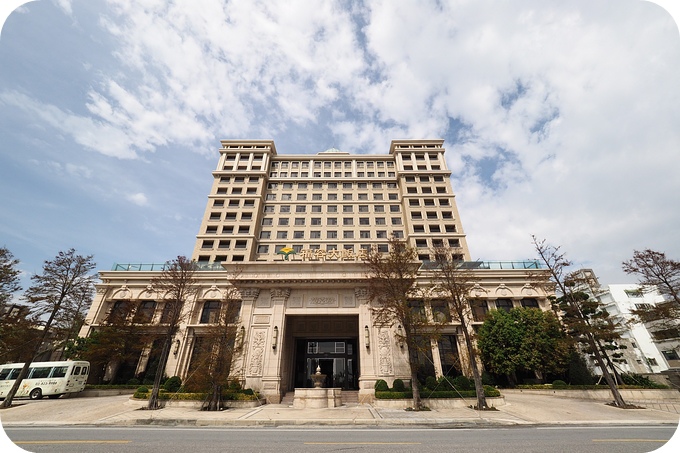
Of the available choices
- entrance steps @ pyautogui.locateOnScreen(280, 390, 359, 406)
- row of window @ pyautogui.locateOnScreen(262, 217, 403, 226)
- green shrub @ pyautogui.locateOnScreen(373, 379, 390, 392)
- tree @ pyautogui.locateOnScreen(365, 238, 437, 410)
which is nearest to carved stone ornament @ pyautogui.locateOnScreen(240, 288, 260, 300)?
entrance steps @ pyautogui.locateOnScreen(280, 390, 359, 406)

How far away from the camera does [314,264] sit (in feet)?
78.5

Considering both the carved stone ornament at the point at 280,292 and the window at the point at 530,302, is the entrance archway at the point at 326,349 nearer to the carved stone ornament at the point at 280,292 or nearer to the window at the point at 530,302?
the carved stone ornament at the point at 280,292

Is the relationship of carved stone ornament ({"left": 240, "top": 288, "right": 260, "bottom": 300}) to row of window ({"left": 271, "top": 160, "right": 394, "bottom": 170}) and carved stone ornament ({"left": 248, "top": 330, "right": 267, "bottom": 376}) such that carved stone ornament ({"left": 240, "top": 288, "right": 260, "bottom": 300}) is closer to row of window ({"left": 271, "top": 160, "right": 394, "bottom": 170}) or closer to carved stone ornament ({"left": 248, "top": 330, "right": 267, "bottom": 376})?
carved stone ornament ({"left": 248, "top": 330, "right": 267, "bottom": 376})

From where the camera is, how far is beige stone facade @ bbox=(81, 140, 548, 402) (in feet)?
74.0

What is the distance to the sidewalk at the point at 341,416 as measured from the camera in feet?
41.7

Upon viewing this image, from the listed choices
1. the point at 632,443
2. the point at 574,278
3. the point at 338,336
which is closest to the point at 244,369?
the point at 338,336

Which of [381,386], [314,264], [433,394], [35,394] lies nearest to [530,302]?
[433,394]

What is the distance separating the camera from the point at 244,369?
835 inches

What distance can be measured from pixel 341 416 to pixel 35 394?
75.1ft

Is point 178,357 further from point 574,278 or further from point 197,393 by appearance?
point 574,278

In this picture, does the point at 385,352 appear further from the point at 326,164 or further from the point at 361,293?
the point at 326,164

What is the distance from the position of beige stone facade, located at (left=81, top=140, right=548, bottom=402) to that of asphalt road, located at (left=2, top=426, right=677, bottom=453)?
881cm

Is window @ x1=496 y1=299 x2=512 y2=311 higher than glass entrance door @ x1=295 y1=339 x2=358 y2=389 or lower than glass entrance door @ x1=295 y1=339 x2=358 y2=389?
higher

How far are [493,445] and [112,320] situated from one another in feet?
99.6
